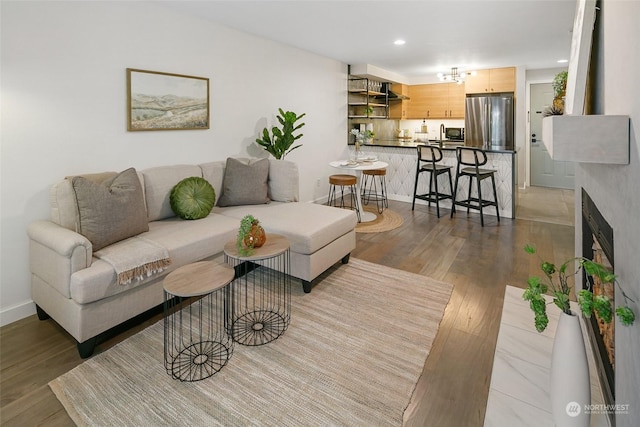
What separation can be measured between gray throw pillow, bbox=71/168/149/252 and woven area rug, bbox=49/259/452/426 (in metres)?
0.72

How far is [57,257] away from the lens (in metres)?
2.11

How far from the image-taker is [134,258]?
219 centimetres

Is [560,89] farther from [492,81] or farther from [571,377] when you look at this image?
[492,81]

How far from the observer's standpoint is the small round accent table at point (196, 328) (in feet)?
6.14

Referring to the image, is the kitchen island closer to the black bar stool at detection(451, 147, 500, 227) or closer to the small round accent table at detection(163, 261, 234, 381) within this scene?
the black bar stool at detection(451, 147, 500, 227)

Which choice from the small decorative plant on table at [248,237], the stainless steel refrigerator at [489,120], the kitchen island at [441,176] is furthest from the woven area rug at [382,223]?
the stainless steel refrigerator at [489,120]

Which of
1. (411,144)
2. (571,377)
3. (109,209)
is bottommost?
(571,377)

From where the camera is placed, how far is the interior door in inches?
279

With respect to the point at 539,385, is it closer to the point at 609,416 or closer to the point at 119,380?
the point at 609,416

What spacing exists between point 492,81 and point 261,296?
6.65 meters

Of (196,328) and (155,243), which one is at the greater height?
(155,243)

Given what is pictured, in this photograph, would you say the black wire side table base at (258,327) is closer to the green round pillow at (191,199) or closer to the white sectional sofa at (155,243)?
the white sectional sofa at (155,243)

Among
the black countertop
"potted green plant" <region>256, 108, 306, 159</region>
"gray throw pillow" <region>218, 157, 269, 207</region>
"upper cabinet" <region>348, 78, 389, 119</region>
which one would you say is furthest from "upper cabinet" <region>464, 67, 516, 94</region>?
"gray throw pillow" <region>218, 157, 269, 207</region>

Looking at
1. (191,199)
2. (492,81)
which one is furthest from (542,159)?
(191,199)
